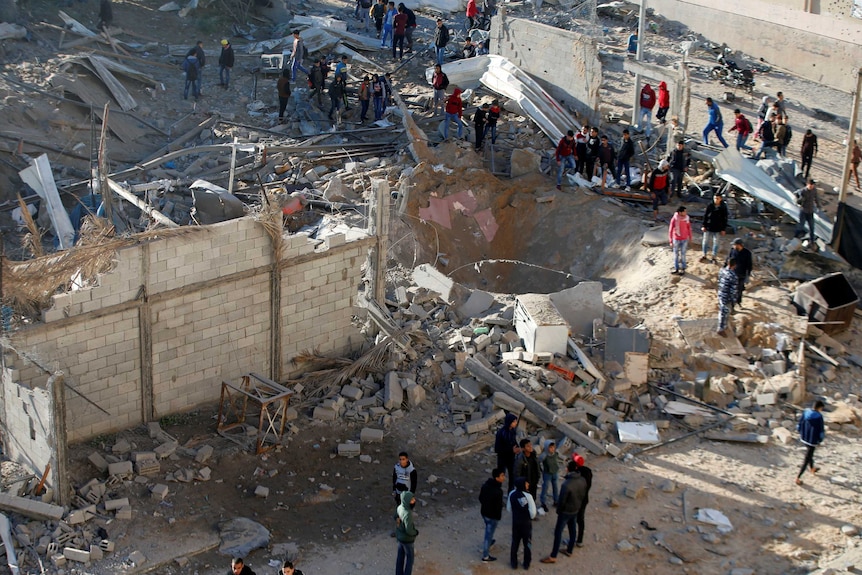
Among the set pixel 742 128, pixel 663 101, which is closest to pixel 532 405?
pixel 742 128

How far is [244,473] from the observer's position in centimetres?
1346

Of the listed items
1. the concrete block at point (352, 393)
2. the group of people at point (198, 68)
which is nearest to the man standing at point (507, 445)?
the concrete block at point (352, 393)

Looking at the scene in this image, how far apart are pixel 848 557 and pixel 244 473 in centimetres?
716

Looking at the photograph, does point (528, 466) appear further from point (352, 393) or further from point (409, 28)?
point (409, 28)

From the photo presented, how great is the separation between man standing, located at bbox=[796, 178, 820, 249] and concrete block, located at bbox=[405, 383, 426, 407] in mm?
7685

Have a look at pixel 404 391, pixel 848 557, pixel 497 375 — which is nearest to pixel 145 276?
pixel 404 391

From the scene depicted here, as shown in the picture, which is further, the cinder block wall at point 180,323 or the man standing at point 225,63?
the man standing at point 225,63

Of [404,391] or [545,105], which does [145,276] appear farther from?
[545,105]

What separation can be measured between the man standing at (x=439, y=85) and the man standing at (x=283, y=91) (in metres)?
3.30

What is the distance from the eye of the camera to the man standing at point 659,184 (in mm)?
19469

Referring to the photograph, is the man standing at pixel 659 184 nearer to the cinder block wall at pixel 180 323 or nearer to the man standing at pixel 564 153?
the man standing at pixel 564 153

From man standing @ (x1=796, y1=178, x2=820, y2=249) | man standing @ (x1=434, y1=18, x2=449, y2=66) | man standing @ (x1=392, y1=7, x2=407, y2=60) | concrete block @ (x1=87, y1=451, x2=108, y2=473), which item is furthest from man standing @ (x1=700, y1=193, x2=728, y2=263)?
man standing @ (x1=392, y1=7, x2=407, y2=60)

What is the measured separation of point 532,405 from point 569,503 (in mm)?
3039

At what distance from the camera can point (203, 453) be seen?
13.5 meters
